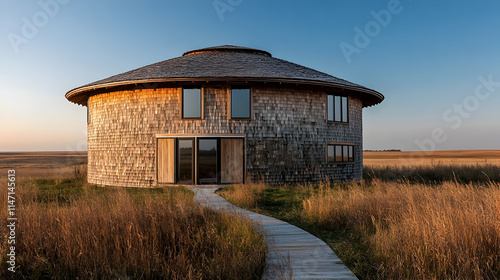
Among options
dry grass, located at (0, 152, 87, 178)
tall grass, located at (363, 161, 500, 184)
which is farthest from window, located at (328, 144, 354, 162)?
dry grass, located at (0, 152, 87, 178)

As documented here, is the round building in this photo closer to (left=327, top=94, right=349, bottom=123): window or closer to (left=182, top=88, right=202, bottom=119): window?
(left=182, top=88, right=202, bottom=119): window

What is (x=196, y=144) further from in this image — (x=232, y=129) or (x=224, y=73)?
(x=224, y=73)

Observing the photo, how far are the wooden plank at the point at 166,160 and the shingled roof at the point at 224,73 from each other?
2.93 meters

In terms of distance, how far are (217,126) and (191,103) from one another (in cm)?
163

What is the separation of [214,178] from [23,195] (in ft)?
24.9

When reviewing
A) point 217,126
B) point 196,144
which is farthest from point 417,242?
point 196,144

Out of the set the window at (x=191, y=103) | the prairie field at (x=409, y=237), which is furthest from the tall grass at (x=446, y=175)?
the prairie field at (x=409, y=237)

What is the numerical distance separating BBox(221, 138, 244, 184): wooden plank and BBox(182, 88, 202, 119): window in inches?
71.2

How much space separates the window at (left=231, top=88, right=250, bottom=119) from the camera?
16.0m

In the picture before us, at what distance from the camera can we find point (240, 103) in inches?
630

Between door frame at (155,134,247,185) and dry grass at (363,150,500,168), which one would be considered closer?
door frame at (155,134,247,185)

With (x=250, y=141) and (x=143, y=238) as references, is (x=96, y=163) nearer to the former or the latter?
(x=250, y=141)

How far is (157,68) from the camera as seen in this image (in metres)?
18.1

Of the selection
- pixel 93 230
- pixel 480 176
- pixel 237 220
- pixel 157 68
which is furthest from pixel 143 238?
pixel 480 176
